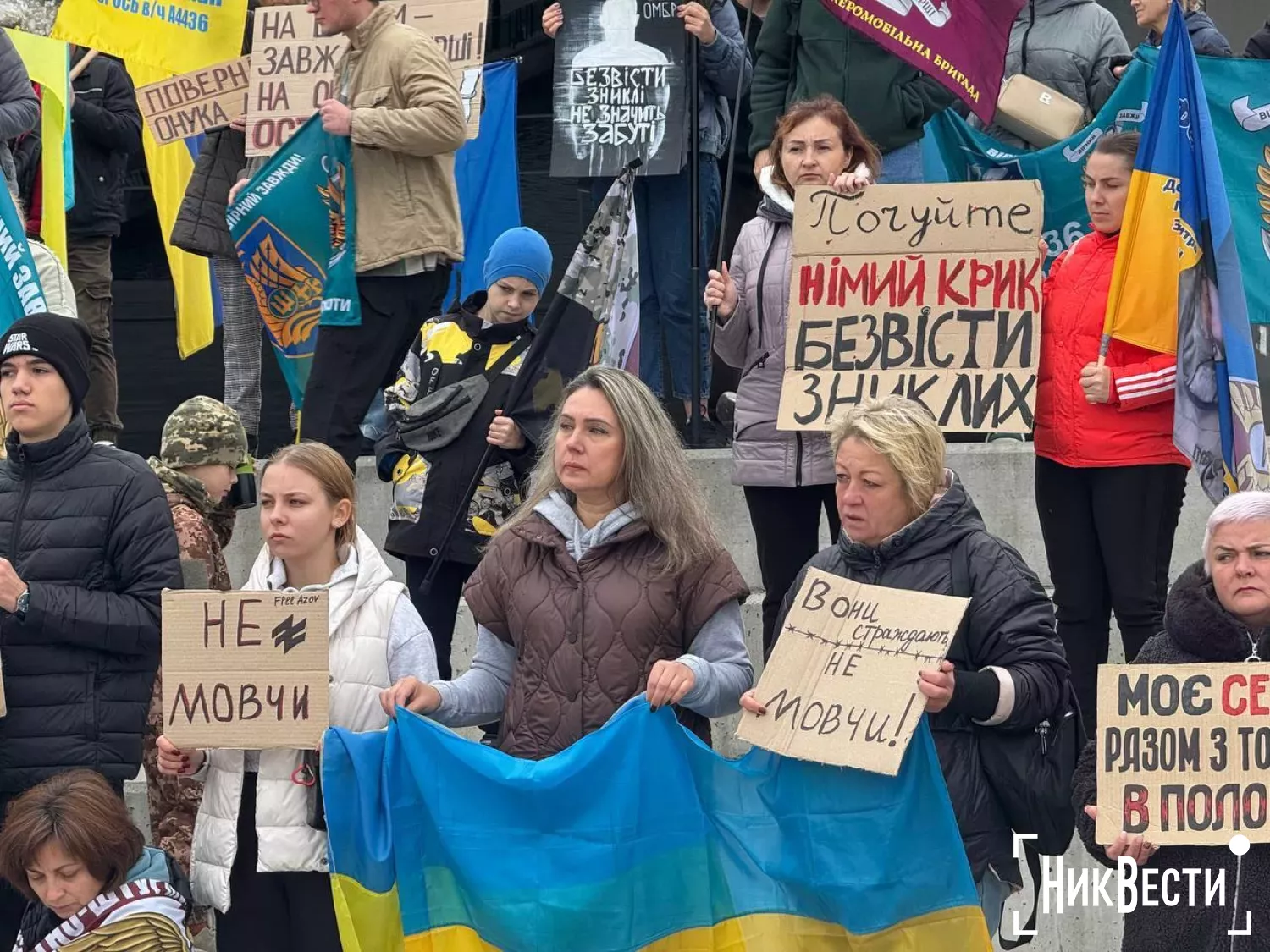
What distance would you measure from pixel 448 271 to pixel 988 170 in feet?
7.21

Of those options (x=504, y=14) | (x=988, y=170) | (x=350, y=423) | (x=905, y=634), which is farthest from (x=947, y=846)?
(x=504, y=14)

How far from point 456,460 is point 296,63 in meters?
1.92

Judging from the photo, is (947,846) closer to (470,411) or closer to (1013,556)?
(1013,556)

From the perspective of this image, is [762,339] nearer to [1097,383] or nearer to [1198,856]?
[1097,383]

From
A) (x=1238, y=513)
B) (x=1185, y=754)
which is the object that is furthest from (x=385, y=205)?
(x=1185, y=754)

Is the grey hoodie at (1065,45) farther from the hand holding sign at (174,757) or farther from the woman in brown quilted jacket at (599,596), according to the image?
the hand holding sign at (174,757)

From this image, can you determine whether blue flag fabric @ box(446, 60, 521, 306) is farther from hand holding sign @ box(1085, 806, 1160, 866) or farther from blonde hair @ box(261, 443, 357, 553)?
hand holding sign @ box(1085, 806, 1160, 866)

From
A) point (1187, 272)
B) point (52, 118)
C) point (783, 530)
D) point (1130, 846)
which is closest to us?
point (1130, 846)

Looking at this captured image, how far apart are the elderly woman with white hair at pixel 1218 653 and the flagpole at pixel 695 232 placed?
148 inches

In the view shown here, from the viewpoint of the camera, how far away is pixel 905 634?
14.6 ft

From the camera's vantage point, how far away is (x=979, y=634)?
4.55 meters

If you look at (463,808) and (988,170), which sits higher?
(988,170)

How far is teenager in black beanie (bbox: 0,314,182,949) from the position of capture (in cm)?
520

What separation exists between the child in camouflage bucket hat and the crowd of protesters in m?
0.01
